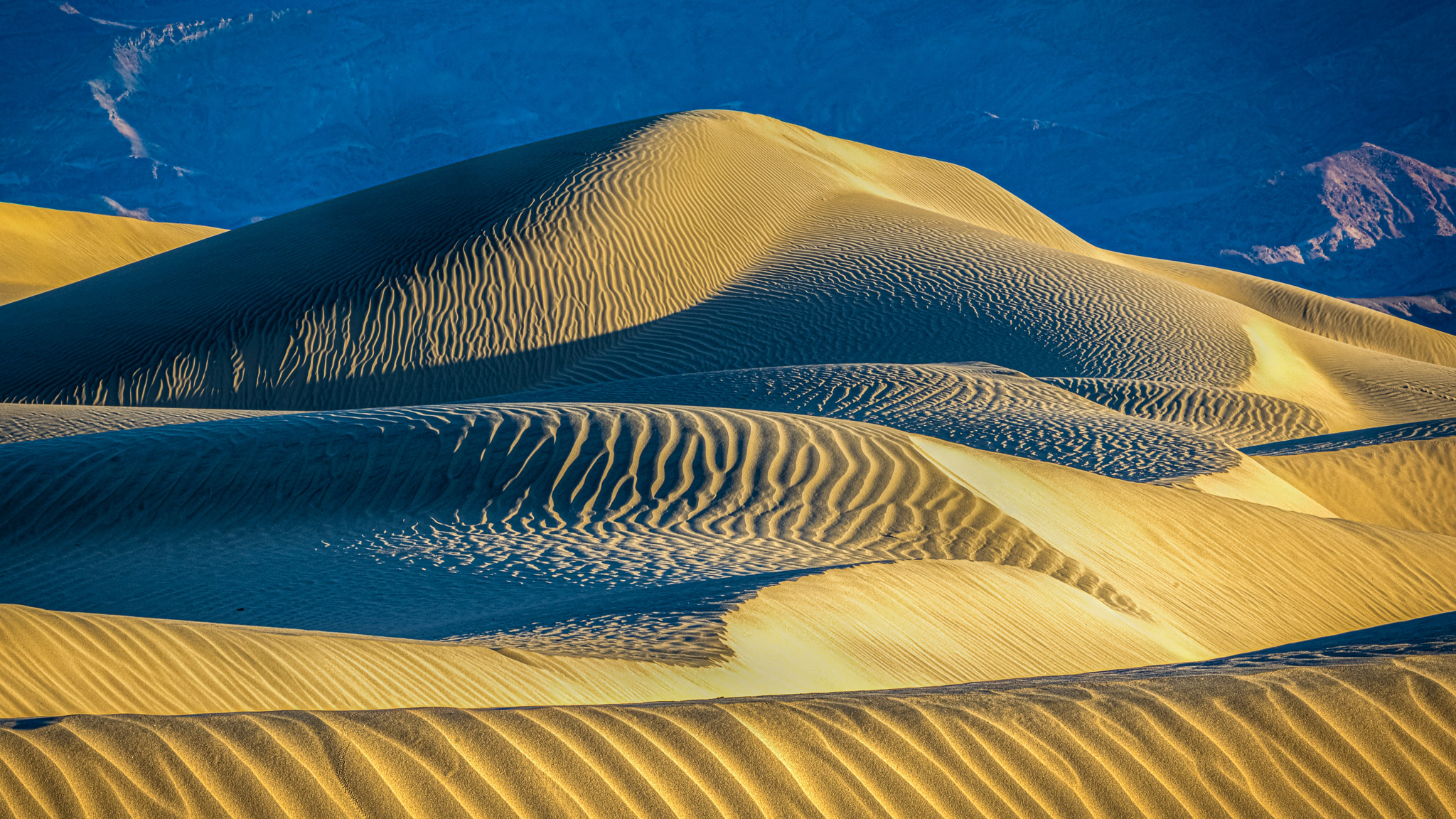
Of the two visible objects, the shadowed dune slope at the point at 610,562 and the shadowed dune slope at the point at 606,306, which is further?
the shadowed dune slope at the point at 606,306

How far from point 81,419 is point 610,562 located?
796 cm

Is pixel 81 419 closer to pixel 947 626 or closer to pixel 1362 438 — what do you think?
pixel 947 626

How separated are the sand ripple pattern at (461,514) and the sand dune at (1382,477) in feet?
20.3

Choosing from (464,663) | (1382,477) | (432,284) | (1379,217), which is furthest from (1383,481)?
(1379,217)

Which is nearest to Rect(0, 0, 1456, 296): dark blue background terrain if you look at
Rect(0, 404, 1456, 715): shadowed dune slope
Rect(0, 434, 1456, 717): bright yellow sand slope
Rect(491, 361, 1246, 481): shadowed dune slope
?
Rect(491, 361, 1246, 481): shadowed dune slope

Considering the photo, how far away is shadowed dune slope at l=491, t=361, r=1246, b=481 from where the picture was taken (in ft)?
38.0

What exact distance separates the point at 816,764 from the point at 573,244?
18.2 m

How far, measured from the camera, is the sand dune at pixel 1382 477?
12.2 meters

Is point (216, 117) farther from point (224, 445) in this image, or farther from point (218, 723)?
point (218, 723)

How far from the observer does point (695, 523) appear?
7699mm

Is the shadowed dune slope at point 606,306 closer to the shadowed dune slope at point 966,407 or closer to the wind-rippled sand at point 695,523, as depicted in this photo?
the wind-rippled sand at point 695,523

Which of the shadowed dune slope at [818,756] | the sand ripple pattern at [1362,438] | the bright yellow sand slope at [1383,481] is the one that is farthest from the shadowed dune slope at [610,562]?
the sand ripple pattern at [1362,438]

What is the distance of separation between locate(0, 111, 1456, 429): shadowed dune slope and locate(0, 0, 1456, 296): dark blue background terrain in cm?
5051

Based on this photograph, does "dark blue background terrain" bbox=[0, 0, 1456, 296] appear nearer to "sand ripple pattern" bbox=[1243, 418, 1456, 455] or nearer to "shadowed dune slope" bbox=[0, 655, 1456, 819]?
"sand ripple pattern" bbox=[1243, 418, 1456, 455]
